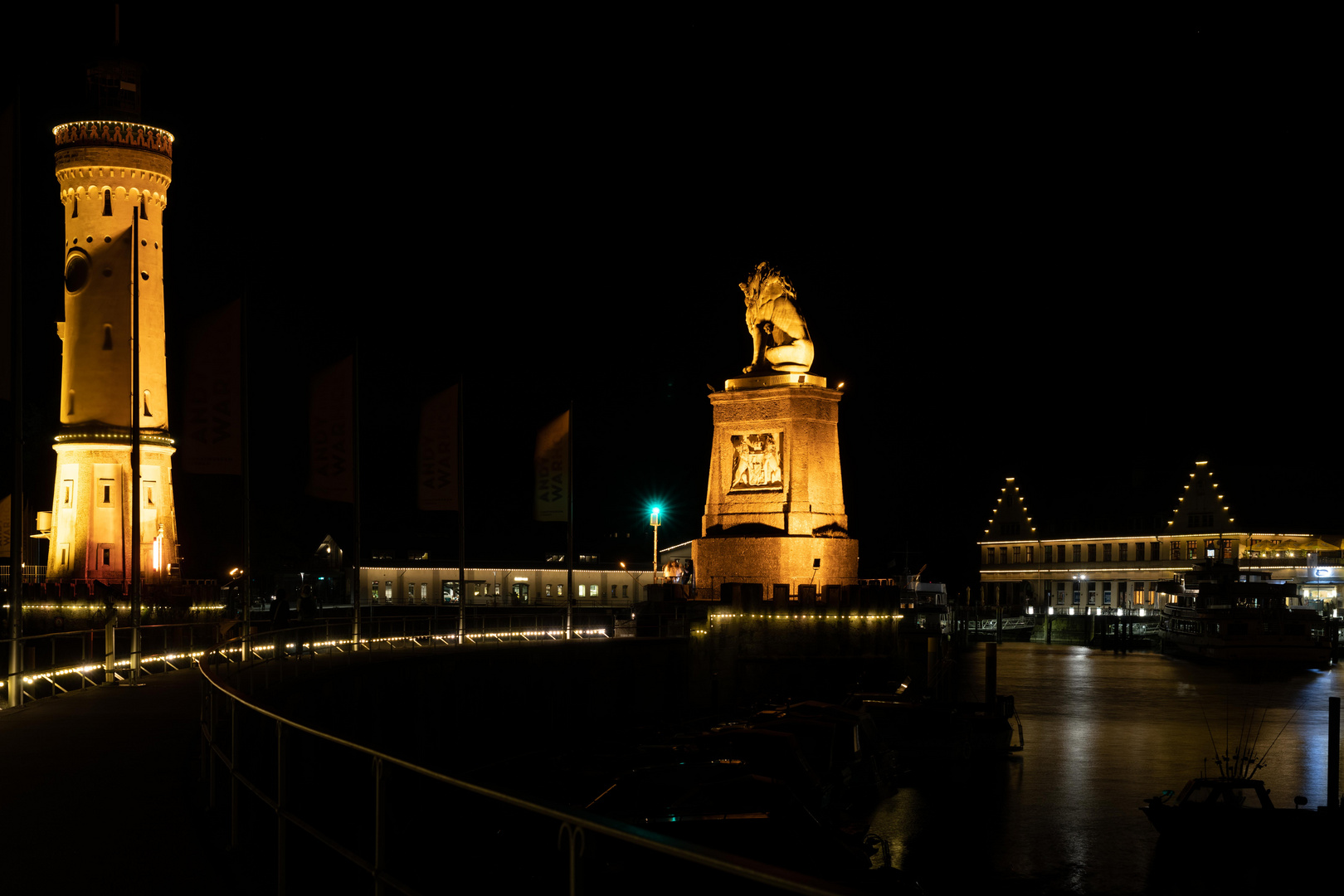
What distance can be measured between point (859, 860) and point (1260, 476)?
97284mm

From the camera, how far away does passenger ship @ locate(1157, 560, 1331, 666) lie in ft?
292

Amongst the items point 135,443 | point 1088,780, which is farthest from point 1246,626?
point 135,443

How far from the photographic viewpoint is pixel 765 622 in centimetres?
5106

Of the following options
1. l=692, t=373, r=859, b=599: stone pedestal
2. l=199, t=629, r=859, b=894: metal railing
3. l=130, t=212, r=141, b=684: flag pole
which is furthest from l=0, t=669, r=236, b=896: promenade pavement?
l=692, t=373, r=859, b=599: stone pedestal

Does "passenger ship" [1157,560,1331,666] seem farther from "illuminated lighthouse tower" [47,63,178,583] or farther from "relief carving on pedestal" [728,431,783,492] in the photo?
"illuminated lighthouse tower" [47,63,178,583]

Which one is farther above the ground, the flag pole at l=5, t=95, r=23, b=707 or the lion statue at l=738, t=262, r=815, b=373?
the lion statue at l=738, t=262, r=815, b=373

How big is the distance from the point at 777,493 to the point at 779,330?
707 centimetres

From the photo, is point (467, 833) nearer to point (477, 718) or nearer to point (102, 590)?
point (477, 718)

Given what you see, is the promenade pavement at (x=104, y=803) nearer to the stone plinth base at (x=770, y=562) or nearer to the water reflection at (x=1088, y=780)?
the water reflection at (x=1088, y=780)

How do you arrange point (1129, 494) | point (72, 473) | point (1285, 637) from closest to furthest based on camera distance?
point (72, 473), point (1285, 637), point (1129, 494)

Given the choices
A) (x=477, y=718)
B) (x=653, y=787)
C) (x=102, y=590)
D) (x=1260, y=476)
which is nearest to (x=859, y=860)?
(x=653, y=787)

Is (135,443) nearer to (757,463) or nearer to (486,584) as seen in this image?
(757,463)

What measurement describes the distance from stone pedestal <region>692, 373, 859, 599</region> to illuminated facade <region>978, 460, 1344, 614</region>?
5853 centimetres

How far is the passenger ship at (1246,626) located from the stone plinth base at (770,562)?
44.0 meters
